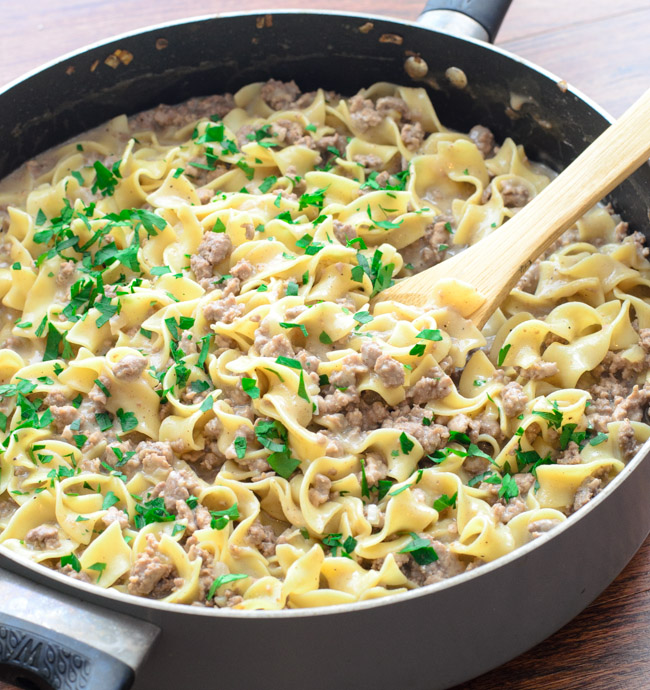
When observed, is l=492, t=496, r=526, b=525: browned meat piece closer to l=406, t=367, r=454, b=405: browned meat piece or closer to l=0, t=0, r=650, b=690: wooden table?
l=406, t=367, r=454, b=405: browned meat piece

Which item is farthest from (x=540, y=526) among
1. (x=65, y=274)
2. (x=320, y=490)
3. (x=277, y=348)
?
(x=65, y=274)

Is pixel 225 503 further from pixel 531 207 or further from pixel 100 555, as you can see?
pixel 531 207

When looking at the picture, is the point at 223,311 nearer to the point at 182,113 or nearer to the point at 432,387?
the point at 432,387

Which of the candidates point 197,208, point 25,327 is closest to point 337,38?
point 197,208

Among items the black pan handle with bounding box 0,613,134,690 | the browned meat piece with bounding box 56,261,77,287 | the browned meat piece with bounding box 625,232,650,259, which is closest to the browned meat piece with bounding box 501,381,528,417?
the browned meat piece with bounding box 625,232,650,259

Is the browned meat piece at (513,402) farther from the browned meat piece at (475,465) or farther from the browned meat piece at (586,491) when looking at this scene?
the browned meat piece at (586,491)

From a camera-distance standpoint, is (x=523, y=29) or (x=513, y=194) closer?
(x=513, y=194)

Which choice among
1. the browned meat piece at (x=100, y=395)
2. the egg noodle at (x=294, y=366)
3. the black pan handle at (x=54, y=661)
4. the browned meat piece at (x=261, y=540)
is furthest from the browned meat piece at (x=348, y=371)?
the black pan handle at (x=54, y=661)
